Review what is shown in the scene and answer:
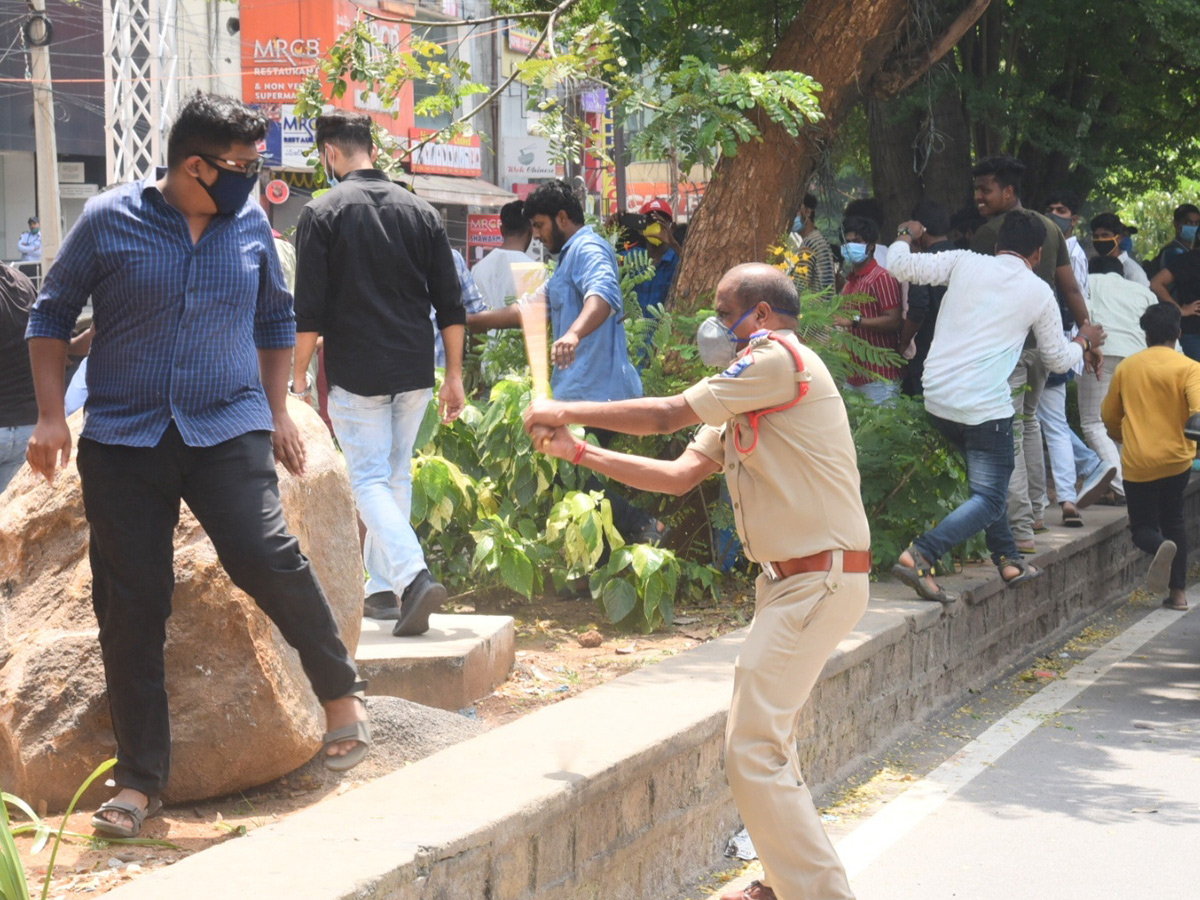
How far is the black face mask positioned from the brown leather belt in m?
1.70

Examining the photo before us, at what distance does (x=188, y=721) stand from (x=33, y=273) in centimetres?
2296

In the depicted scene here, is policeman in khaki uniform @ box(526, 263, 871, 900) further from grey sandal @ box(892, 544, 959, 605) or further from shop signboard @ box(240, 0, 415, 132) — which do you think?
shop signboard @ box(240, 0, 415, 132)

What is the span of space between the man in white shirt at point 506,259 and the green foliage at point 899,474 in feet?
6.95

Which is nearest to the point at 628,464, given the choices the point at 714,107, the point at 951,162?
the point at 714,107

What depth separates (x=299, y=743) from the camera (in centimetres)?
430

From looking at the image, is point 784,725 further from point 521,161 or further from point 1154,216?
point 521,161

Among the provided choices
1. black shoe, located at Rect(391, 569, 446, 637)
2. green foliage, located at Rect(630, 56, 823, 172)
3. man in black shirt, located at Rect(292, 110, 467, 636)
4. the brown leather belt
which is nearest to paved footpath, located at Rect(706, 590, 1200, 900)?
the brown leather belt

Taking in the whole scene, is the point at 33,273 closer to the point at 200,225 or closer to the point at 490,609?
the point at 490,609

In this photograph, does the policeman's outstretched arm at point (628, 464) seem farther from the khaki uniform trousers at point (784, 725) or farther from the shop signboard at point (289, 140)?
the shop signboard at point (289, 140)

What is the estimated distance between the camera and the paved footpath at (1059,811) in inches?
183

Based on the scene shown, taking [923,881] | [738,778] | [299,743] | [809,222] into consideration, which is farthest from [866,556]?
[809,222]

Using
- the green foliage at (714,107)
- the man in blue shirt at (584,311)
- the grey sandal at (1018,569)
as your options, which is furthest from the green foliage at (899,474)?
the green foliage at (714,107)

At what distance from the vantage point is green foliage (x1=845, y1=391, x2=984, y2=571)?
7.51 meters

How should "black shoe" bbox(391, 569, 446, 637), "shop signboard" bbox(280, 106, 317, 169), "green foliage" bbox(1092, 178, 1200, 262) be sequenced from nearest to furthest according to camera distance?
"black shoe" bbox(391, 569, 446, 637), "shop signboard" bbox(280, 106, 317, 169), "green foliage" bbox(1092, 178, 1200, 262)
